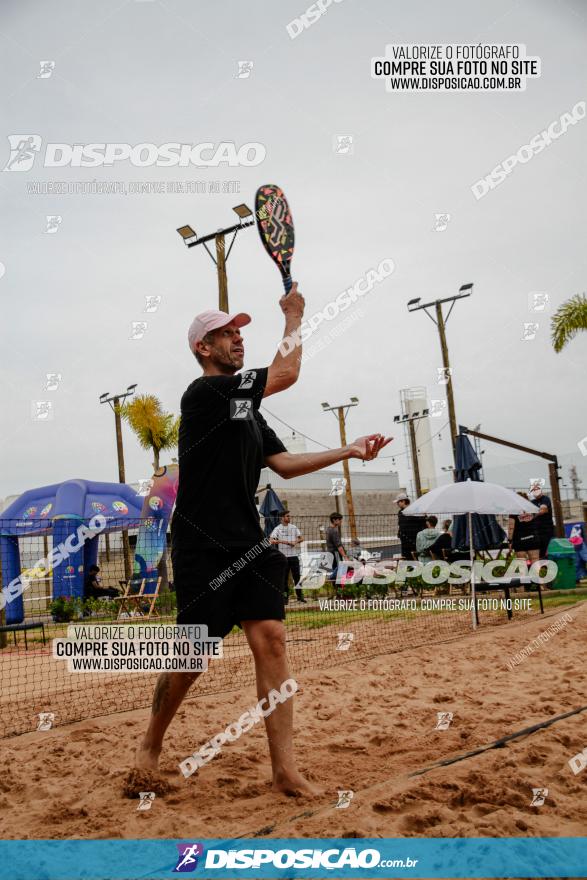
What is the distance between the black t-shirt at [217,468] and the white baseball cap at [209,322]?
0.30m

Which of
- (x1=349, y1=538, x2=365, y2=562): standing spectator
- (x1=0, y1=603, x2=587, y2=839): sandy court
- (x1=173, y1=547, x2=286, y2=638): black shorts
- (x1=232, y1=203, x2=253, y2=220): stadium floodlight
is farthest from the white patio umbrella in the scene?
(x1=232, y1=203, x2=253, y2=220): stadium floodlight

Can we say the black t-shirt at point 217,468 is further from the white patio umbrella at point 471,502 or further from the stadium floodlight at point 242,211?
the stadium floodlight at point 242,211

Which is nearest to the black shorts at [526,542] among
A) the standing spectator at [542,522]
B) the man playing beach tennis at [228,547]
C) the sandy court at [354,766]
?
the standing spectator at [542,522]

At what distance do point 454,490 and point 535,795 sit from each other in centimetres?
774

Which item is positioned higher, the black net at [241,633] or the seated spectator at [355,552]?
the seated spectator at [355,552]

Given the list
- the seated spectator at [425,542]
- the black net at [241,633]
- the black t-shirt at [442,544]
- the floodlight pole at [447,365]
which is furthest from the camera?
the floodlight pole at [447,365]

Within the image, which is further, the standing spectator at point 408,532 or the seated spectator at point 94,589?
the seated spectator at point 94,589

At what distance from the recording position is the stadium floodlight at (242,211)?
15812 millimetres

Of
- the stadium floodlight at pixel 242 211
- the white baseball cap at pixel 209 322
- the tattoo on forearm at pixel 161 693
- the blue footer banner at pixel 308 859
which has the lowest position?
the blue footer banner at pixel 308 859

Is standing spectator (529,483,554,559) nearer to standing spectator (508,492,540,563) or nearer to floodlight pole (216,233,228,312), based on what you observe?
standing spectator (508,492,540,563)

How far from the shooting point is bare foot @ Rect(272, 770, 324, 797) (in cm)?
307

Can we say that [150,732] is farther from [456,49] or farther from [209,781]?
[456,49]

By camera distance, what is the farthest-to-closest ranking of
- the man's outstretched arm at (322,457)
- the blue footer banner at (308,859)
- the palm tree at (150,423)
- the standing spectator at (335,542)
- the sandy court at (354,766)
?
the palm tree at (150,423)
the standing spectator at (335,542)
the man's outstretched arm at (322,457)
the sandy court at (354,766)
the blue footer banner at (308,859)

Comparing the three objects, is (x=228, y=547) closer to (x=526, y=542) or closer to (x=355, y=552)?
(x=526, y=542)
